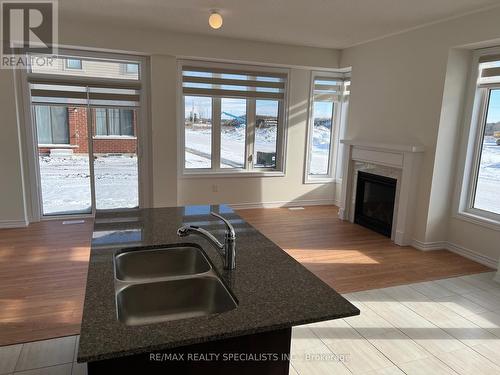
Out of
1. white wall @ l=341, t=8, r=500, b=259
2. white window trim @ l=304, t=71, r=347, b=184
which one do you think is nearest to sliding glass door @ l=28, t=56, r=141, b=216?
white window trim @ l=304, t=71, r=347, b=184

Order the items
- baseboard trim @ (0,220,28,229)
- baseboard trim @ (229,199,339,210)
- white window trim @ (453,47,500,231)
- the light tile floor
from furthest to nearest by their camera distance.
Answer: baseboard trim @ (229,199,339,210), baseboard trim @ (0,220,28,229), white window trim @ (453,47,500,231), the light tile floor

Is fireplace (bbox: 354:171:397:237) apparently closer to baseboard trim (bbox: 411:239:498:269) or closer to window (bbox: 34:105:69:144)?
baseboard trim (bbox: 411:239:498:269)

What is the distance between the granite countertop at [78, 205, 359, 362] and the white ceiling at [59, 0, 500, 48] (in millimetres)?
2722

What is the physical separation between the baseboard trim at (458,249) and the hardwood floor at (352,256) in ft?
0.27

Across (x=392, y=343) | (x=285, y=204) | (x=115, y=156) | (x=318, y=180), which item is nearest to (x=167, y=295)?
(x=392, y=343)

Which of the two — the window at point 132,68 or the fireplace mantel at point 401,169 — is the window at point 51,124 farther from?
the fireplace mantel at point 401,169

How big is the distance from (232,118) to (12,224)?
11.4 feet

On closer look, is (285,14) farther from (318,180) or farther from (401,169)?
(318,180)

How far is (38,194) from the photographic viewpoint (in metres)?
5.02

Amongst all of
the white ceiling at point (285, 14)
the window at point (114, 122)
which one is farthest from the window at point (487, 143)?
the window at point (114, 122)

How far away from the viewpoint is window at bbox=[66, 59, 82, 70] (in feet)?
16.0

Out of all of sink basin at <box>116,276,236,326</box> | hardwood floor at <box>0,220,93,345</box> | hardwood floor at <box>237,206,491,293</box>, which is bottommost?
hardwood floor at <box>0,220,93,345</box>

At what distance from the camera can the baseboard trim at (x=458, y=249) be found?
3974mm

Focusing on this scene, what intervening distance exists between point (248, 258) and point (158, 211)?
1.00 m
